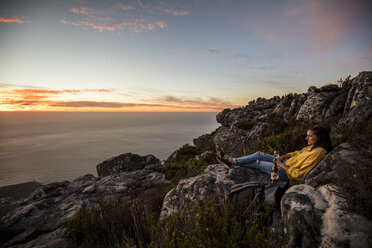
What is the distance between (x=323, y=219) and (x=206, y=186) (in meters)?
2.32

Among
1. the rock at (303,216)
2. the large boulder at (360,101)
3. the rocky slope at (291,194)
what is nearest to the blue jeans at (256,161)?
the rocky slope at (291,194)

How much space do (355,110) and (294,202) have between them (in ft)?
17.7

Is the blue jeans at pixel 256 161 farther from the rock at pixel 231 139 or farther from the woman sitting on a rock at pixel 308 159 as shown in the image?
the rock at pixel 231 139

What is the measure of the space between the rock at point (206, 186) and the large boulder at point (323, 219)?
1.57 m

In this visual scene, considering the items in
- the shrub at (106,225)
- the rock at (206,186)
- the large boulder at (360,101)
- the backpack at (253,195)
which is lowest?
the shrub at (106,225)

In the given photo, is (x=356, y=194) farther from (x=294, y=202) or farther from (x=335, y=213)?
(x=294, y=202)

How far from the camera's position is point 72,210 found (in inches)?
239

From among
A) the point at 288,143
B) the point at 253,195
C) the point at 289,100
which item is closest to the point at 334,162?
the point at 253,195

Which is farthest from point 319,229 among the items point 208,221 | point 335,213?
point 208,221

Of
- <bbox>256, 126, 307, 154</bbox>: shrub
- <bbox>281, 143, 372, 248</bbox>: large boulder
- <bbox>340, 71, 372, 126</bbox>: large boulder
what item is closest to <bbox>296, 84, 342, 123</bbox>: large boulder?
<bbox>340, 71, 372, 126</bbox>: large boulder

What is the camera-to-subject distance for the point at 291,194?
2.32 metres

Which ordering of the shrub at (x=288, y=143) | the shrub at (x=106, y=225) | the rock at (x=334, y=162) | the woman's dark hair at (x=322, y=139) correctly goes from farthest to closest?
1. the shrub at (x=288, y=143)
2. the woman's dark hair at (x=322, y=139)
3. the shrub at (x=106, y=225)
4. the rock at (x=334, y=162)

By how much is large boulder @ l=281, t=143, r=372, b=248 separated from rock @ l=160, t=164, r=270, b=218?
61.8 inches

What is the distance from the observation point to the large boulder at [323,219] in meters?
1.68
